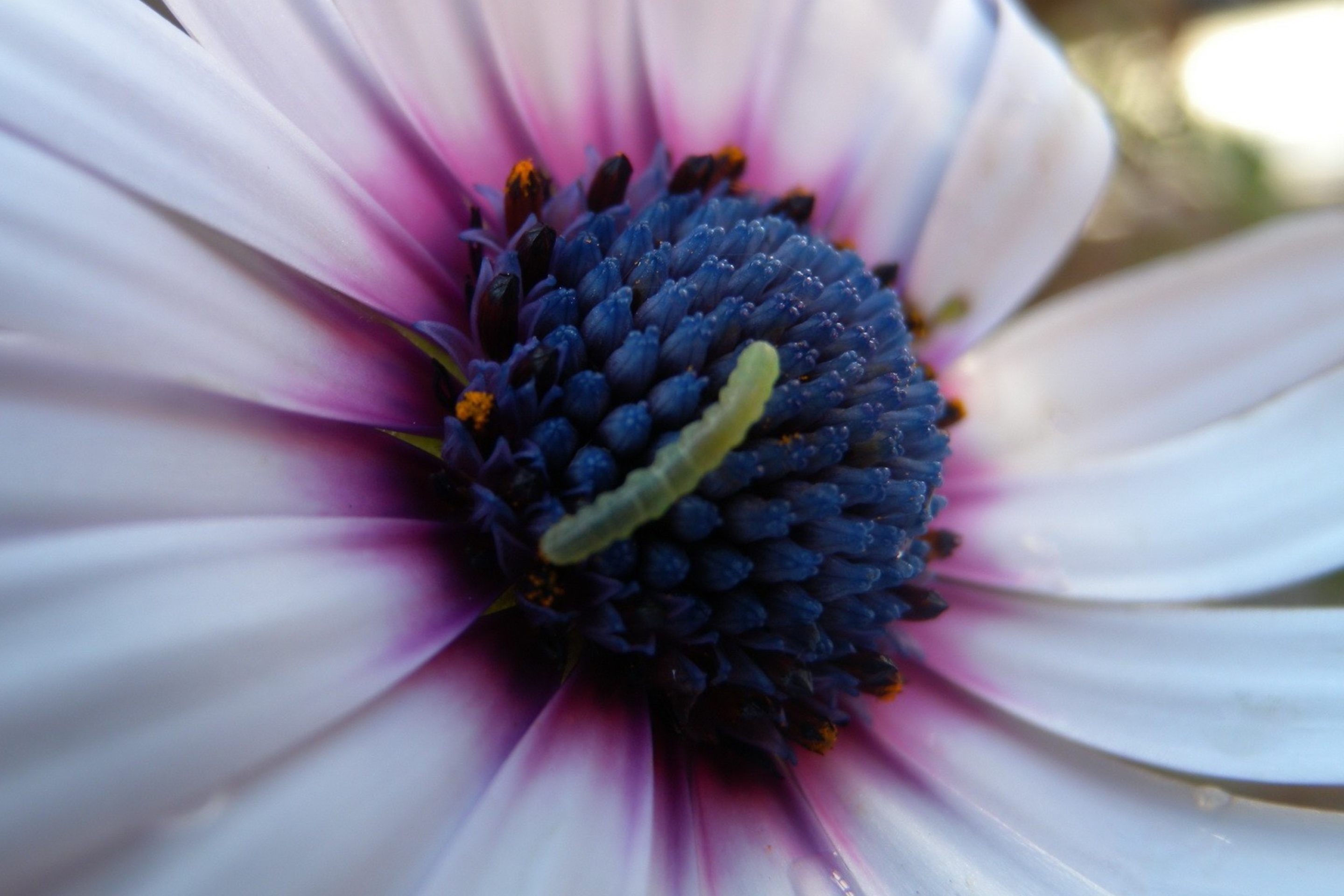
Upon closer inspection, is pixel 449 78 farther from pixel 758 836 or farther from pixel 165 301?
pixel 758 836

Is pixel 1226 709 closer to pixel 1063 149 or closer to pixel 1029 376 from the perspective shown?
pixel 1029 376

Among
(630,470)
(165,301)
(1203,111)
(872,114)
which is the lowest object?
(165,301)

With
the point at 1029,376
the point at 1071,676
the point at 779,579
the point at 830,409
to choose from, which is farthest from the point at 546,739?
the point at 1029,376

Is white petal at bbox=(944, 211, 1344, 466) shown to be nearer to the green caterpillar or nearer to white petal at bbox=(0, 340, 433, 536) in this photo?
the green caterpillar

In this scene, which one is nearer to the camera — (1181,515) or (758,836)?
(758,836)

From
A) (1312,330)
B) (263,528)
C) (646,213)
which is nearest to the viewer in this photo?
(263,528)

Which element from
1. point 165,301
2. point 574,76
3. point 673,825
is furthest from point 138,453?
point 574,76

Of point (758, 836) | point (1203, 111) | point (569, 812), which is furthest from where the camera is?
point (1203, 111)
